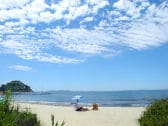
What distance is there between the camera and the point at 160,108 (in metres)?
14.0

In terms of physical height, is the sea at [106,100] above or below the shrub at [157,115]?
above

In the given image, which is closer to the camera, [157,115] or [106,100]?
[157,115]

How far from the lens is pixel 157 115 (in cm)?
1360

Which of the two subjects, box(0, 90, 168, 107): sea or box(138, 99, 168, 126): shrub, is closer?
box(138, 99, 168, 126): shrub

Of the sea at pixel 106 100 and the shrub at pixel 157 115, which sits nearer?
the shrub at pixel 157 115

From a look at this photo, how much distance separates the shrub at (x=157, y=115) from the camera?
12.8 meters

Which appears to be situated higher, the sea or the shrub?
the sea

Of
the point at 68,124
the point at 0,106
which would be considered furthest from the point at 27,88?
the point at 0,106

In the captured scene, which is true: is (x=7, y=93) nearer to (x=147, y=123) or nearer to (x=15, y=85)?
(x=147, y=123)

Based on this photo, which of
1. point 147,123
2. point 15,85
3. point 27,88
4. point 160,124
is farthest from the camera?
point 27,88

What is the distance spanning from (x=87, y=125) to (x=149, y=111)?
4.46 meters

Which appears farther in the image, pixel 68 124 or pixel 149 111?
pixel 68 124

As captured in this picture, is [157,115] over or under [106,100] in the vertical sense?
under

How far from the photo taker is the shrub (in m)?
12.8
